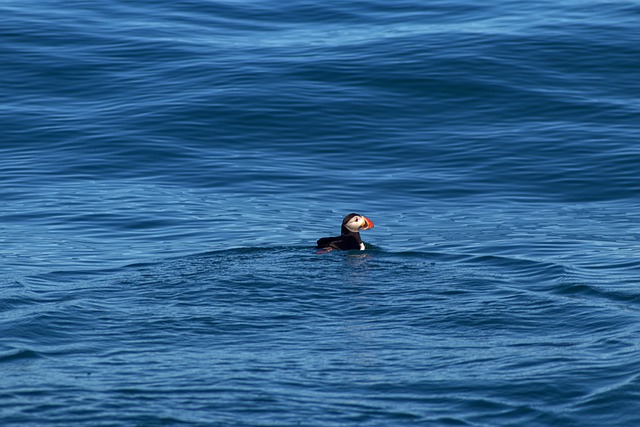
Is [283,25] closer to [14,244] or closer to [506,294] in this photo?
[14,244]

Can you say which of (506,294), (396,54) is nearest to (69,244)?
(506,294)

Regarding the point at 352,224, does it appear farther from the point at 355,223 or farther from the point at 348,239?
the point at 348,239

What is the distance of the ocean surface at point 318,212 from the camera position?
10.3 metres

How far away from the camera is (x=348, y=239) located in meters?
15.8

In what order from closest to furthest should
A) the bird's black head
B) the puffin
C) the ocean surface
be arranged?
1. the ocean surface
2. the puffin
3. the bird's black head

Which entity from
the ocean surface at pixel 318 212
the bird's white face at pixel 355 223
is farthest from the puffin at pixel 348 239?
the ocean surface at pixel 318 212

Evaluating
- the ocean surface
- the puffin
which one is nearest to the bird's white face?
the puffin

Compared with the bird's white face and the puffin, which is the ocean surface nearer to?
the puffin

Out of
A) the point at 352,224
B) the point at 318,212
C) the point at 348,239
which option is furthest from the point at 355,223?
the point at 318,212

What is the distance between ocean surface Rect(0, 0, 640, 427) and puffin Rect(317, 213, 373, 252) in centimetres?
17

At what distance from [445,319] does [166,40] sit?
20972mm

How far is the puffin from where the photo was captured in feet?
51.4

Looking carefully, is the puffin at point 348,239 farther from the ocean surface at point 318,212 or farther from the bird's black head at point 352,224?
the ocean surface at point 318,212

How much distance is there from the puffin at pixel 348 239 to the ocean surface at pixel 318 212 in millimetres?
168
